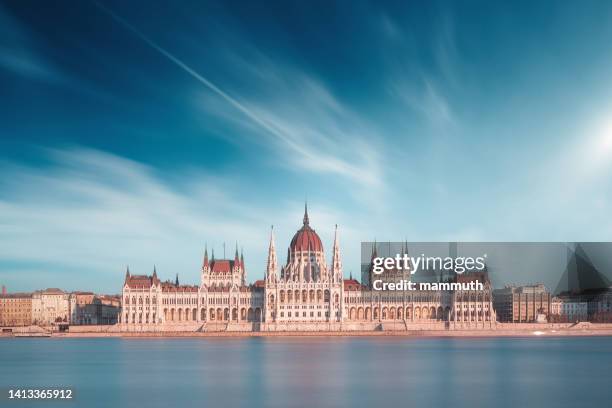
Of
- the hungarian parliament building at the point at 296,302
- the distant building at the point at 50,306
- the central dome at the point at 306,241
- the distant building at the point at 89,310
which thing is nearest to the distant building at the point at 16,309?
the distant building at the point at 50,306

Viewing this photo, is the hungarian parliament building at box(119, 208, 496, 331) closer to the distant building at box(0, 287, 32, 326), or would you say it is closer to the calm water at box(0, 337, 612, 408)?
the distant building at box(0, 287, 32, 326)

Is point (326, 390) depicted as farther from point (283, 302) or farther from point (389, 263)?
point (389, 263)

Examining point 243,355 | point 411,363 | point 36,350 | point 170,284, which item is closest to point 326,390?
point 411,363

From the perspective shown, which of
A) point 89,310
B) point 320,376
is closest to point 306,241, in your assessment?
point 89,310

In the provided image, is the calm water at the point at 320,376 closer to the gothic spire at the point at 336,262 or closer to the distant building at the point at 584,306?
the gothic spire at the point at 336,262

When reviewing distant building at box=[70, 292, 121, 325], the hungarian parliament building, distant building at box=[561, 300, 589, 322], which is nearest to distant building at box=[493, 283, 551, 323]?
distant building at box=[561, 300, 589, 322]
